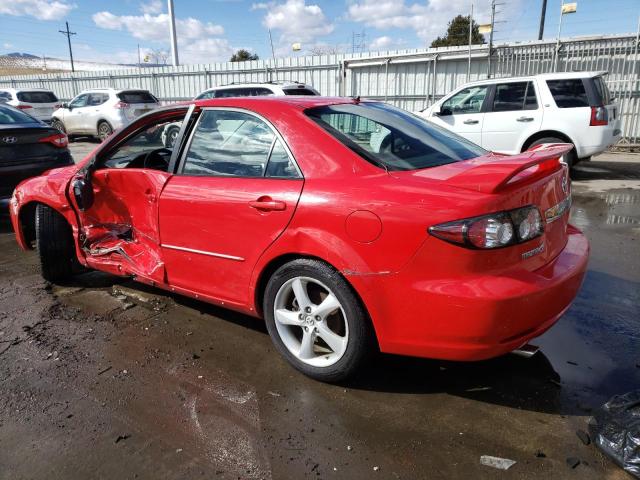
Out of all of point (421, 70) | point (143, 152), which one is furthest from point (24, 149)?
point (421, 70)

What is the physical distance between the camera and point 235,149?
3.06 meters

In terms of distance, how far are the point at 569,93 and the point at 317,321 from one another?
7745 millimetres

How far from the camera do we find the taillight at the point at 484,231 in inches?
85.2

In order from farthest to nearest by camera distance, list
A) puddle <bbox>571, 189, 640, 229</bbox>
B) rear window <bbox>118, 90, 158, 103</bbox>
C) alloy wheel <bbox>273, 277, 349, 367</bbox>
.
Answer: rear window <bbox>118, 90, 158, 103</bbox>, puddle <bbox>571, 189, 640, 229</bbox>, alloy wheel <bbox>273, 277, 349, 367</bbox>

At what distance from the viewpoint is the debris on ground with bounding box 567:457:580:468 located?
2.07 m

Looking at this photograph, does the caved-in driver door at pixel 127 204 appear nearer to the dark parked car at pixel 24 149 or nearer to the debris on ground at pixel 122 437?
the debris on ground at pixel 122 437

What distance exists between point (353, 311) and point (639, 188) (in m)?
7.81

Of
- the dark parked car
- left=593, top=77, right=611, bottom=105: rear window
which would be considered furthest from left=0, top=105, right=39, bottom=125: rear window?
left=593, top=77, right=611, bottom=105: rear window

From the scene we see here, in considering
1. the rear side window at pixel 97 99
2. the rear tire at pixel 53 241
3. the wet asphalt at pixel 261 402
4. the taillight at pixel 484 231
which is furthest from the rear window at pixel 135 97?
the taillight at pixel 484 231

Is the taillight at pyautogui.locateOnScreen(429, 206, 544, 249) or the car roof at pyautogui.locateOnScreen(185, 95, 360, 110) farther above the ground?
the car roof at pyautogui.locateOnScreen(185, 95, 360, 110)

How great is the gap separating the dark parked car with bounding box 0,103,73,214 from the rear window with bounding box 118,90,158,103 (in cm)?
871

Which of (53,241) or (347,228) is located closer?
(347,228)

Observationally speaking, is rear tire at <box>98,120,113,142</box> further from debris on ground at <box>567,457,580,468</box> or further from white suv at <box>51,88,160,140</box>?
debris on ground at <box>567,457,580,468</box>

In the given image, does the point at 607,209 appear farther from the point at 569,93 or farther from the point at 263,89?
the point at 263,89
